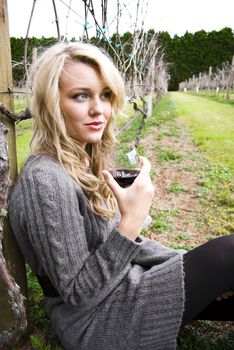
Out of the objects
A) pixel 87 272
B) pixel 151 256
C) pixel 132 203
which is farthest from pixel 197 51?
pixel 87 272

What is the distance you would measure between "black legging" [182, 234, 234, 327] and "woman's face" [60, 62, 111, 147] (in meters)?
0.66

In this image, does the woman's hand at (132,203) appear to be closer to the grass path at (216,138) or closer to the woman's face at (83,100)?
the woman's face at (83,100)

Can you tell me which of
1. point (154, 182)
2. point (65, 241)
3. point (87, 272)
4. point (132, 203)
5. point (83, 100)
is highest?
point (83, 100)

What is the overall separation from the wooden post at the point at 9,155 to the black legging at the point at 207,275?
2.30 feet

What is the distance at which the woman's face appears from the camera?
1484 mm

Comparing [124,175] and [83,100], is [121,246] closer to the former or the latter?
[124,175]

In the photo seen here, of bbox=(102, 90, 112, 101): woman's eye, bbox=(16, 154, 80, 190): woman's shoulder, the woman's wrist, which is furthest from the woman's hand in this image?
bbox=(102, 90, 112, 101): woman's eye

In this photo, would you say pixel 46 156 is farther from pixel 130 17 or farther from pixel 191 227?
pixel 130 17

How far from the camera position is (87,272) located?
4.26 ft

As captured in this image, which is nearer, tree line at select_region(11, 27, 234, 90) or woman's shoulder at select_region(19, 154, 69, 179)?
woman's shoulder at select_region(19, 154, 69, 179)

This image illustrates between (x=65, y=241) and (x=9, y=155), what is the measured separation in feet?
1.55

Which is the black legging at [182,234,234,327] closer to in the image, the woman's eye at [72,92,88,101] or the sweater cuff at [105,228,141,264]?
the sweater cuff at [105,228,141,264]

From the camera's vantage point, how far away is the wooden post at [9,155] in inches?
53.7

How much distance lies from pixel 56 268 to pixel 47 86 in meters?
0.68
